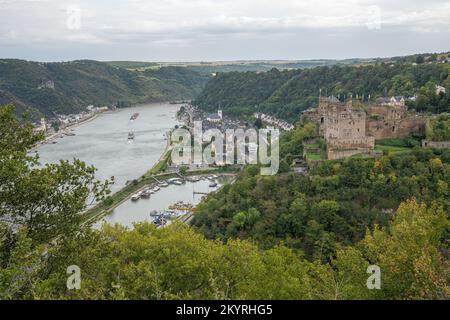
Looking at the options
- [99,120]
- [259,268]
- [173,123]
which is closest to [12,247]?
[259,268]

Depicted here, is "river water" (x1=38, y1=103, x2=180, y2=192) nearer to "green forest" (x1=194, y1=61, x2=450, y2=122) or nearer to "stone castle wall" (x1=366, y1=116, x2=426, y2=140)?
"green forest" (x1=194, y1=61, x2=450, y2=122)

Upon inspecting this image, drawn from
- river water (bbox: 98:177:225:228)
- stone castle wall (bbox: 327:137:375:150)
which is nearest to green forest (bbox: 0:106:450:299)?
stone castle wall (bbox: 327:137:375:150)

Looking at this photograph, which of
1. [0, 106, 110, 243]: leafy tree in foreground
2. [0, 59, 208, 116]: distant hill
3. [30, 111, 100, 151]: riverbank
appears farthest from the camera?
[0, 59, 208, 116]: distant hill

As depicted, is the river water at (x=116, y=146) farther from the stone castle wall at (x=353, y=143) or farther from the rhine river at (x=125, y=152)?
the stone castle wall at (x=353, y=143)

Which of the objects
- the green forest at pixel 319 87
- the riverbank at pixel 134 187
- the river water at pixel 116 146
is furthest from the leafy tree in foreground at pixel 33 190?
the river water at pixel 116 146

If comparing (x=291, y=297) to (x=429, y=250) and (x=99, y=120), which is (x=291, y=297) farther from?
(x=99, y=120)

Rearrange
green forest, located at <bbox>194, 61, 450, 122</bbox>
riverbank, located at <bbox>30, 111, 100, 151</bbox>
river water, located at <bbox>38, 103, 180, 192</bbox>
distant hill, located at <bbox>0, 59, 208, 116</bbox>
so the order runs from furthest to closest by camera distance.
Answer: distant hill, located at <bbox>0, 59, 208, 116</bbox>
riverbank, located at <bbox>30, 111, 100, 151</bbox>
river water, located at <bbox>38, 103, 180, 192</bbox>
green forest, located at <bbox>194, 61, 450, 122</bbox>

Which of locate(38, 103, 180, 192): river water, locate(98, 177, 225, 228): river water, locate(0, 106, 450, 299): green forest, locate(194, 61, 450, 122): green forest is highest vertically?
locate(194, 61, 450, 122): green forest
